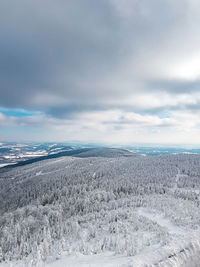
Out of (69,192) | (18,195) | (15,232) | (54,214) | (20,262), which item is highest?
(20,262)

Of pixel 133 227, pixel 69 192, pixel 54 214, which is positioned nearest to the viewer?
pixel 133 227

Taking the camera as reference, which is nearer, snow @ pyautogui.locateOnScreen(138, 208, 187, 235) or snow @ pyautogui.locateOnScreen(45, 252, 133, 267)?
snow @ pyautogui.locateOnScreen(45, 252, 133, 267)

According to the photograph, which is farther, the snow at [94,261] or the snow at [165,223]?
the snow at [165,223]

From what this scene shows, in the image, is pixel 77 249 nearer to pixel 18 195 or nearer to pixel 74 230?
pixel 74 230

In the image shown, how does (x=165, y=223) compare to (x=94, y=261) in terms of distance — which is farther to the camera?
(x=165, y=223)

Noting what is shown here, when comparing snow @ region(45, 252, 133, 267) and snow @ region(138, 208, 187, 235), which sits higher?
snow @ region(45, 252, 133, 267)

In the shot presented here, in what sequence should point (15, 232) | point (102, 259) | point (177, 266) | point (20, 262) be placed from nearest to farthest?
point (177, 266)
point (102, 259)
point (20, 262)
point (15, 232)

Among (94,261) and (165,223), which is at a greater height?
(94,261)

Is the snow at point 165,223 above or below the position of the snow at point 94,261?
below

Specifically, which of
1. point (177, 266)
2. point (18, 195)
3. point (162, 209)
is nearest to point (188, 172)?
point (162, 209)

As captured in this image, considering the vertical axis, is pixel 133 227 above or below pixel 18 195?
above

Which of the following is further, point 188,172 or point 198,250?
point 188,172
